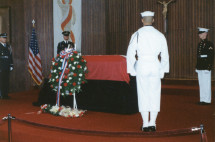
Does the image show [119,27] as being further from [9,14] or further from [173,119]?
[173,119]

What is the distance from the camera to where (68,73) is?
5.38 meters

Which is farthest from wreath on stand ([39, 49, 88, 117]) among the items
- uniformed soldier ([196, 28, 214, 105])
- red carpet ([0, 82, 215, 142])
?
uniformed soldier ([196, 28, 214, 105])

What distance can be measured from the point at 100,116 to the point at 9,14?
7.37m

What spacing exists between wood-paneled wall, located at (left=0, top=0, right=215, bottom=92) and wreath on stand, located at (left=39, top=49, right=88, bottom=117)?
14.7ft

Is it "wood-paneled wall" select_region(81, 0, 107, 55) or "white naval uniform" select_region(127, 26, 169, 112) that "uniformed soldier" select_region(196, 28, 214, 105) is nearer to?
"white naval uniform" select_region(127, 26, 169, 112)

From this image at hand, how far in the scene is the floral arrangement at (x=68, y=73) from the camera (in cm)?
530

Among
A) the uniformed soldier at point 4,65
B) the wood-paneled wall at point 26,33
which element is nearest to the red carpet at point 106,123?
the uniformed soldier at point 4,65

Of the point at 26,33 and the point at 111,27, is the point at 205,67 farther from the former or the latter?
the point at 26,33

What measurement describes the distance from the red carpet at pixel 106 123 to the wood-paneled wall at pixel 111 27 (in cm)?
235

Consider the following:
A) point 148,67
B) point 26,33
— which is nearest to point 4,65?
point 26,33

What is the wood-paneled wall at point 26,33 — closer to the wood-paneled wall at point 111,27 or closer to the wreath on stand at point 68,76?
the wood-paneled wall at point 111,27

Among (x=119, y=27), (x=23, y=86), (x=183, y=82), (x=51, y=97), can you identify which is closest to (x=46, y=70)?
(x=23, y=86)

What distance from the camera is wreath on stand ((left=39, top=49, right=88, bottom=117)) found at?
17.3 ft

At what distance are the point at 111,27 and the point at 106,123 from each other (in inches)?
238
